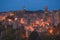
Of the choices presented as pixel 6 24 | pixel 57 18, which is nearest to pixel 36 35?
pixel 6 24

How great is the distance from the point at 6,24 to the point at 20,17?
0.31m

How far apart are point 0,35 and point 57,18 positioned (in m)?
0.62

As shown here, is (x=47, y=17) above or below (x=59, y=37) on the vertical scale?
above

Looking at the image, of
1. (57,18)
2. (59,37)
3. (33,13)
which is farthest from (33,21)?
(59,37)

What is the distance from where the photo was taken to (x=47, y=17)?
5.18 ft

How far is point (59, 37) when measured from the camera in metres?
1.14

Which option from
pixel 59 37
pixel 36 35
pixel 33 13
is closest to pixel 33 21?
pixel 33 13

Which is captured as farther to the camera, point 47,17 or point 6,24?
point 47,17

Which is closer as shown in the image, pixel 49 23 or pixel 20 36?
pixel 20 36

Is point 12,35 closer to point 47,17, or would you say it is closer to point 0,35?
point 0,35

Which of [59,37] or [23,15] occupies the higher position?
[23,15]

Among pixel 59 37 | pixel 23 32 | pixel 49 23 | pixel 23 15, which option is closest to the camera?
pixel 59 37

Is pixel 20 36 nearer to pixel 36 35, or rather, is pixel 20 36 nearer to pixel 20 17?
pixel 36 35

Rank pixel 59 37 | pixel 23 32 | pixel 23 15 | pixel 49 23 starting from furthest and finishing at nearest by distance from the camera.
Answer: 1. pixel 23 15
2. pixel 49 23
3. pixel 23 32
4. pixel 59 37
